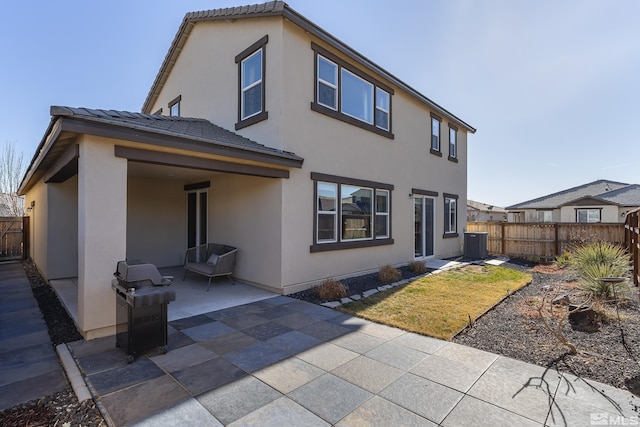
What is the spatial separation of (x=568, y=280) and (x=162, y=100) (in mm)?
16401

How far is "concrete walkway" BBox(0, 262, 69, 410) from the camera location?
335 centimetres

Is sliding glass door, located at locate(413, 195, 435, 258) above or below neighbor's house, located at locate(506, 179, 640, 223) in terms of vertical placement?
below

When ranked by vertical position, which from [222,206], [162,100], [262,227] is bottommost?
[262,227]

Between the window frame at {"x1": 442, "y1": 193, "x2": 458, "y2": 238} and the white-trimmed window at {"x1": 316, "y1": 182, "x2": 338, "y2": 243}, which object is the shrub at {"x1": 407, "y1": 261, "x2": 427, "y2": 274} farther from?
the window frame at {"x1": 442, "y1": 193, "x2": 458, "y2": 238}

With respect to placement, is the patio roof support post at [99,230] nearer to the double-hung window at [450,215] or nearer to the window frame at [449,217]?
the window frame at [449,217]

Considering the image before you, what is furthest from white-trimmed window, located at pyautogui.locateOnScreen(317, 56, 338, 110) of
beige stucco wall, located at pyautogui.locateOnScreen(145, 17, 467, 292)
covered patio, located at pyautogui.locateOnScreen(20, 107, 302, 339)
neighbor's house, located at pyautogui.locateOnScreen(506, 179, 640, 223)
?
neighbor's house, located at pyautogui.locateOnScreen(506, 179, 640, 223)

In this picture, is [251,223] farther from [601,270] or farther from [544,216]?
[544,216]

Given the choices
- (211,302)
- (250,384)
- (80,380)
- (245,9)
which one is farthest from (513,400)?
(245,9)

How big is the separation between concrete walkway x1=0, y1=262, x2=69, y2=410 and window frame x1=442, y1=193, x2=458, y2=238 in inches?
522

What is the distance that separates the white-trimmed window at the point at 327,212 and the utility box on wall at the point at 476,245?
8.29m

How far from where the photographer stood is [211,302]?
6605mm

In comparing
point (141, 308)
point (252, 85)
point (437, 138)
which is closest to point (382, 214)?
point (252, 85)

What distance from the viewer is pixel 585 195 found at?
3022 centimetres

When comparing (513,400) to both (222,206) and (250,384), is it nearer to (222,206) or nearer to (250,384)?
(250,384)
